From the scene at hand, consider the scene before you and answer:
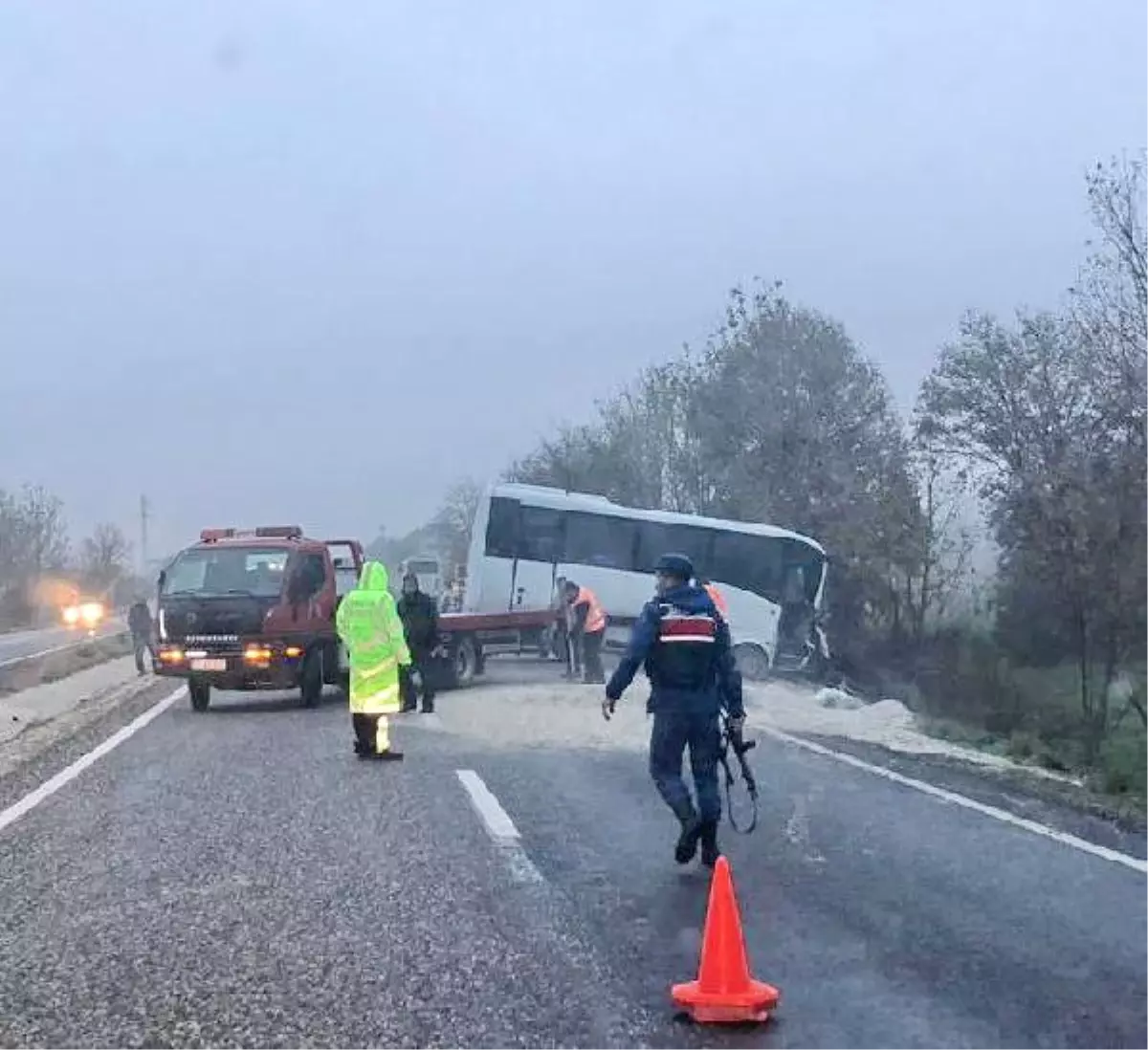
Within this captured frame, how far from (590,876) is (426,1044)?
132 inches

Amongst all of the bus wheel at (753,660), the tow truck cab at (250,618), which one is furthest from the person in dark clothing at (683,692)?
the bus wheel at (753,660)

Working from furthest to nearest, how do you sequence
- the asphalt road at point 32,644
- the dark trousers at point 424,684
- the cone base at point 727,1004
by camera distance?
the asphalt road at point 32,644 → the dark trousers at point 424,684 → the cone base at point 727,1004

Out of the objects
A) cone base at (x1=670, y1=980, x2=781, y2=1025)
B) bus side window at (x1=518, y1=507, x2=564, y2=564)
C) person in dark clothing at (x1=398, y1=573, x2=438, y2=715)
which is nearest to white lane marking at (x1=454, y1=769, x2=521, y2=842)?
cone base at (x1=670, y1=980, x2=781, y2=1025)

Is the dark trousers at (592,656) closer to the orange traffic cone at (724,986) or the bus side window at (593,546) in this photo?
the bus side window at (593,546)

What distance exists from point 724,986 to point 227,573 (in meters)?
17.5

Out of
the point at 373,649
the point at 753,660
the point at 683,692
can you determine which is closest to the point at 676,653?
the point at 683,692

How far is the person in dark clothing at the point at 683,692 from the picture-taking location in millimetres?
9516

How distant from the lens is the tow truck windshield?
2255 centimetres

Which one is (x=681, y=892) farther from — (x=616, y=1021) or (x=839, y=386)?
(x=839, y=386)

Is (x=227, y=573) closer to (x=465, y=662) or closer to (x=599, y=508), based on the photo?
(x=465, y=662)

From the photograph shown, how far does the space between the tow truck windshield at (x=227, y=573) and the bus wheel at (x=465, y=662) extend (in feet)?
15.6

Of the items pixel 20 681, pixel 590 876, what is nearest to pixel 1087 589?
pixel 20 681

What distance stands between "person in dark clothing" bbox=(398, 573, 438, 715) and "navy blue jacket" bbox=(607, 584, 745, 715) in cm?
1091

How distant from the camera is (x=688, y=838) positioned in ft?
31.1
